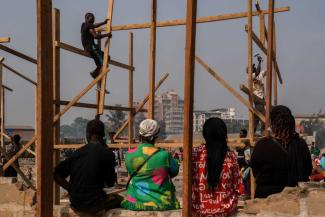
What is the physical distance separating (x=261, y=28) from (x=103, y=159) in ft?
15.7

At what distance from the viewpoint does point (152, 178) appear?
4.69 m

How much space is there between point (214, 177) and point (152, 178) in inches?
24.1

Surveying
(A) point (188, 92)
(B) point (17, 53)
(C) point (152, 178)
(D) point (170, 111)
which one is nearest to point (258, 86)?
(B) point (17, 53)

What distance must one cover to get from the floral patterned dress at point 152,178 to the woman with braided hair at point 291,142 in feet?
3.16

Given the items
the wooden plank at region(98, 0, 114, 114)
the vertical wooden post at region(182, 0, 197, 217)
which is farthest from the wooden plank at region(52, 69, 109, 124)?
the vertical wooden post at region(182, 0, 197, 217)

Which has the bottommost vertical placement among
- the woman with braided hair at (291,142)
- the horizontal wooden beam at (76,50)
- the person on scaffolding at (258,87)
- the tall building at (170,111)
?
the tall building at (170,111)

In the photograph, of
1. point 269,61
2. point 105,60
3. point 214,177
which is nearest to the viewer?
point 214,177

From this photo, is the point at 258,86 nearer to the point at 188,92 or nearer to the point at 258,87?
the point at 258,87

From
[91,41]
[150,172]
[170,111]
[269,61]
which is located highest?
[91,41]

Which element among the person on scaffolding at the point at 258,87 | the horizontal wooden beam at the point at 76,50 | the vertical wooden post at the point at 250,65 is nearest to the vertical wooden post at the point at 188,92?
the vertical wooden post at the point at 250,65

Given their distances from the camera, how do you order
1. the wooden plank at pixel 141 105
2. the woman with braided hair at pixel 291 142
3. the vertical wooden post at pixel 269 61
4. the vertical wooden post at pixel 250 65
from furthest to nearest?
the wooden plank at pixel 141 105, the vertical wooden post at pixel 250 65, the vertical wooden post at pixel 269 61, the woman with braided hair at pixel 291 142

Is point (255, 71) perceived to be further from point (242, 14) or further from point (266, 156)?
point (266, 156)

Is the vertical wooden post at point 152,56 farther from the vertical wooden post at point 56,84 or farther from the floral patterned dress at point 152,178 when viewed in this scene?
the floral patterned dress at point 152,178

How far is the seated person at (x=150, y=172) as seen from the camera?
467 centimetres
